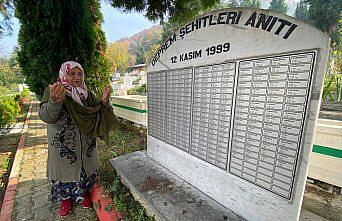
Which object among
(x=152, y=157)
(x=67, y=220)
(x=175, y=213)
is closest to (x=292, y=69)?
(x=175, y=213)

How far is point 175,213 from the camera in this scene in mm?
1778

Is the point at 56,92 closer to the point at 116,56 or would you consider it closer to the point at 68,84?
the point at 68,84

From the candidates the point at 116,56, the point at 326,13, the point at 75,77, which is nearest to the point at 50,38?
the point at 75,77

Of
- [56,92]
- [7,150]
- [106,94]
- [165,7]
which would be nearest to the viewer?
[56,92]

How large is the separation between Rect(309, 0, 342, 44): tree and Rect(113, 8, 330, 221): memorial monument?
100 feet

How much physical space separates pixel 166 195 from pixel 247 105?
4.39ft

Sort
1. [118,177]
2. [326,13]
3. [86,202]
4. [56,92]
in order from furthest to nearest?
1. [326,13]
2. [118,177]
3. [86,202]
4. [56,92]

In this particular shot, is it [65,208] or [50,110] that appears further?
[65,208]

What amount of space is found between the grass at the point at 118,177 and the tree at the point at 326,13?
29.9 meters

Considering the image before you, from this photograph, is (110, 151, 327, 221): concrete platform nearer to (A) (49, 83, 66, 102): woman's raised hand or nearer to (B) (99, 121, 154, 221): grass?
(B) (99, 121, 154, 221): grass

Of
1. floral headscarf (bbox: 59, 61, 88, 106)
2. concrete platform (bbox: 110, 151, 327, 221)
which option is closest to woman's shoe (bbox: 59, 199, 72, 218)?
concrete platform (bbox: 110, 151, 327, 221)

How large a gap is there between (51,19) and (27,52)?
83 centimetres

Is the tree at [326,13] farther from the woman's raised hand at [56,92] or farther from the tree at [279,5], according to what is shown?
the woman's raised hand at [56,92]

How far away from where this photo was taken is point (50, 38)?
3.52 meters
